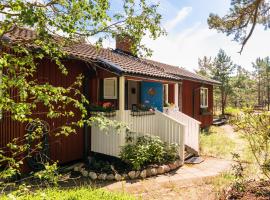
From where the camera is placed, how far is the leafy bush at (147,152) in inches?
257

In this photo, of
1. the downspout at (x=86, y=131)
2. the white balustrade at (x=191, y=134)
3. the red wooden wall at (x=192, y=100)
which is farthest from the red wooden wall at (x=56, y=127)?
the red wooden wall at (x=192, y=100)

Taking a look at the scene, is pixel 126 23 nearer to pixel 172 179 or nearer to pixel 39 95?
pixel 39 95

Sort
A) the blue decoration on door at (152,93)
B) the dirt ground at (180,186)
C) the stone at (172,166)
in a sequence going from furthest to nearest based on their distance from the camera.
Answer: the blue decoration on door at (152,93) → the stone at (172,166) → the dirt ground at (180,186)

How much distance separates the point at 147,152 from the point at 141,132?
941 mm

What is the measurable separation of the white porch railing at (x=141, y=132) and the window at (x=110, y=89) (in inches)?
72.2

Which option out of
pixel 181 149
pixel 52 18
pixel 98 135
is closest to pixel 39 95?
pixel 52 18

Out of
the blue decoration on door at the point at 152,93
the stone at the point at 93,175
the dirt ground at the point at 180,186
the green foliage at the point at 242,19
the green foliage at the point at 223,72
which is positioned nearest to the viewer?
the dirt ground at the point at 180,186

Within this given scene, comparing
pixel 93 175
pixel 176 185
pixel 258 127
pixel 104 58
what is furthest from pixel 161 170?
pixel 104 58

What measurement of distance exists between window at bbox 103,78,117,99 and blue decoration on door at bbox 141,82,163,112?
1.58 meters

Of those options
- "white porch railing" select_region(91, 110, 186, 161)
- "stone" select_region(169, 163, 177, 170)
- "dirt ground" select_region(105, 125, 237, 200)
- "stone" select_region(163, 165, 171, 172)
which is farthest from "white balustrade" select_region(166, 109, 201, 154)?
"stone" select_region(163, 165, 171, 172)

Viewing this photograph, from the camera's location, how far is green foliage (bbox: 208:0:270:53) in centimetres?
985

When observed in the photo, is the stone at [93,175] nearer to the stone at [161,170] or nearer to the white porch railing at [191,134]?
the stone at [161,170]

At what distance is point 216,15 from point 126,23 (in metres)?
8.78

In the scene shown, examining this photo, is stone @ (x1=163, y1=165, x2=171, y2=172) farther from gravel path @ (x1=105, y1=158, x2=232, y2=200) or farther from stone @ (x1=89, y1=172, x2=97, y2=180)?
stone @ (x1=89, y1=172, x2=97, y2=180)
